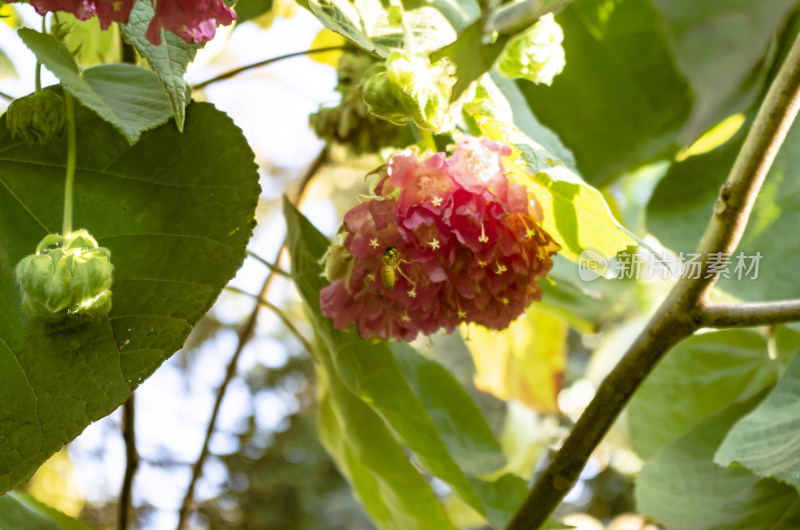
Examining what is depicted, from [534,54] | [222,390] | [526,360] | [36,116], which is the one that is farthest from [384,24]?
[526,360]

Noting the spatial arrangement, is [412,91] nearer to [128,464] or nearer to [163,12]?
[163,12]

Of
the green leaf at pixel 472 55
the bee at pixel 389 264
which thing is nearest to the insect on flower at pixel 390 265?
the bee at pixel 389 264

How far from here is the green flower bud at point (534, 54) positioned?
405 mm

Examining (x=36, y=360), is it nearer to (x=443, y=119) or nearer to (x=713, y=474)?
(x=443, y=119)

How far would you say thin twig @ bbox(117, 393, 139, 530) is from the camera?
1.65 ft

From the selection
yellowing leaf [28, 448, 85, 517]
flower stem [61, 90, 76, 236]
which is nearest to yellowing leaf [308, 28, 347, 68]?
flower stem [61, 90, 76, 236]

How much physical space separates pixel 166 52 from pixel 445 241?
0.52 ft

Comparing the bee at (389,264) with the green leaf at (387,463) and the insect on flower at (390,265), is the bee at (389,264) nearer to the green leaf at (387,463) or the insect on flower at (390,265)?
the insect on flower at (390,265)

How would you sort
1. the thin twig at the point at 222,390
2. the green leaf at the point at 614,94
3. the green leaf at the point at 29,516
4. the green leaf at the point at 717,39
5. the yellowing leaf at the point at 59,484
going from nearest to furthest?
1. the green leaf at the point at 717,39
2. the green leaf at the point at 29,516
3. the thin twig at the point at 222,390
4. the green leaf at the point at 614,94
5. the yellowing leaf at the point at 59,484

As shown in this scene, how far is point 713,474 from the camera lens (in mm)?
547

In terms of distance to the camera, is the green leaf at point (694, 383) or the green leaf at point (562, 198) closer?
the green leaf at point (562, 198)

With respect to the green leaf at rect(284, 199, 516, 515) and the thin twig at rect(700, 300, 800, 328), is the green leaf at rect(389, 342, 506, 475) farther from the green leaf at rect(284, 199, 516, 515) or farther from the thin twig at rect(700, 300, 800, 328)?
the thin twig at rect(700, 300, 800, 328)

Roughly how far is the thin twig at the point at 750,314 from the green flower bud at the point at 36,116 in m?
0.34

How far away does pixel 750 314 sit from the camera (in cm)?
37
